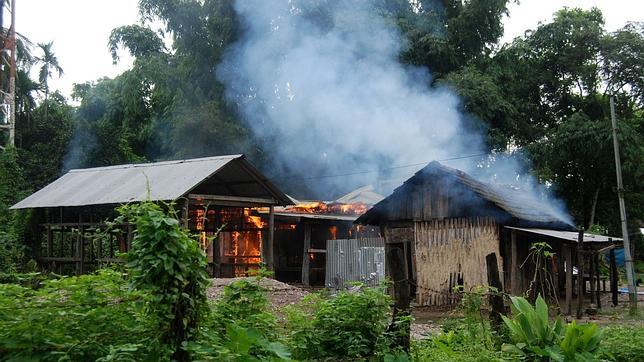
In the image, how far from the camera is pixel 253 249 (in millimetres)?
22625

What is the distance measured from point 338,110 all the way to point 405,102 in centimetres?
317

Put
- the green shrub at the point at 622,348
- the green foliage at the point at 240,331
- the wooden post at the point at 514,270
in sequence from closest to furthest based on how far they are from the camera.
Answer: the green foliage at the point at 240,331 → the green shrub at the point at 622,348 → the wooden post at the point at 514,270

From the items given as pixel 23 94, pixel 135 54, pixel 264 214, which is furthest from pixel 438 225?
pixel 23 94

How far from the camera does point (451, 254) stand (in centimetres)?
1584

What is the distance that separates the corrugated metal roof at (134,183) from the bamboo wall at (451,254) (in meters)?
5.04

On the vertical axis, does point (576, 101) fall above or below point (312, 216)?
above

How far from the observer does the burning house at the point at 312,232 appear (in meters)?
23.5

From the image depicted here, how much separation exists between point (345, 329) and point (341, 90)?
23.0m

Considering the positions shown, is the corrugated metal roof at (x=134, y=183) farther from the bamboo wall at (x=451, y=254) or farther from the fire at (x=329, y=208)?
the fire at (x=329, y=208)

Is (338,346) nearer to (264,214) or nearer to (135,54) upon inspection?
(264,214)

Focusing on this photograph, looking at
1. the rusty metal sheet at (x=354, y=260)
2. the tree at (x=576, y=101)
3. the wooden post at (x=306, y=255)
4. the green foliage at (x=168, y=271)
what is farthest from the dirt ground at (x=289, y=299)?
the tree at (x=576, y=101)

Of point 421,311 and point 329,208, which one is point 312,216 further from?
point 421,311

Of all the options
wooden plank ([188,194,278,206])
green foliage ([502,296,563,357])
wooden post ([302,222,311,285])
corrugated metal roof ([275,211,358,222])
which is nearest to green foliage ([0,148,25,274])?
wooden plank ([188,194,278,206])

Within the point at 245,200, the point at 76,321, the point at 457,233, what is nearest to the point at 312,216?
the point at 245,200
